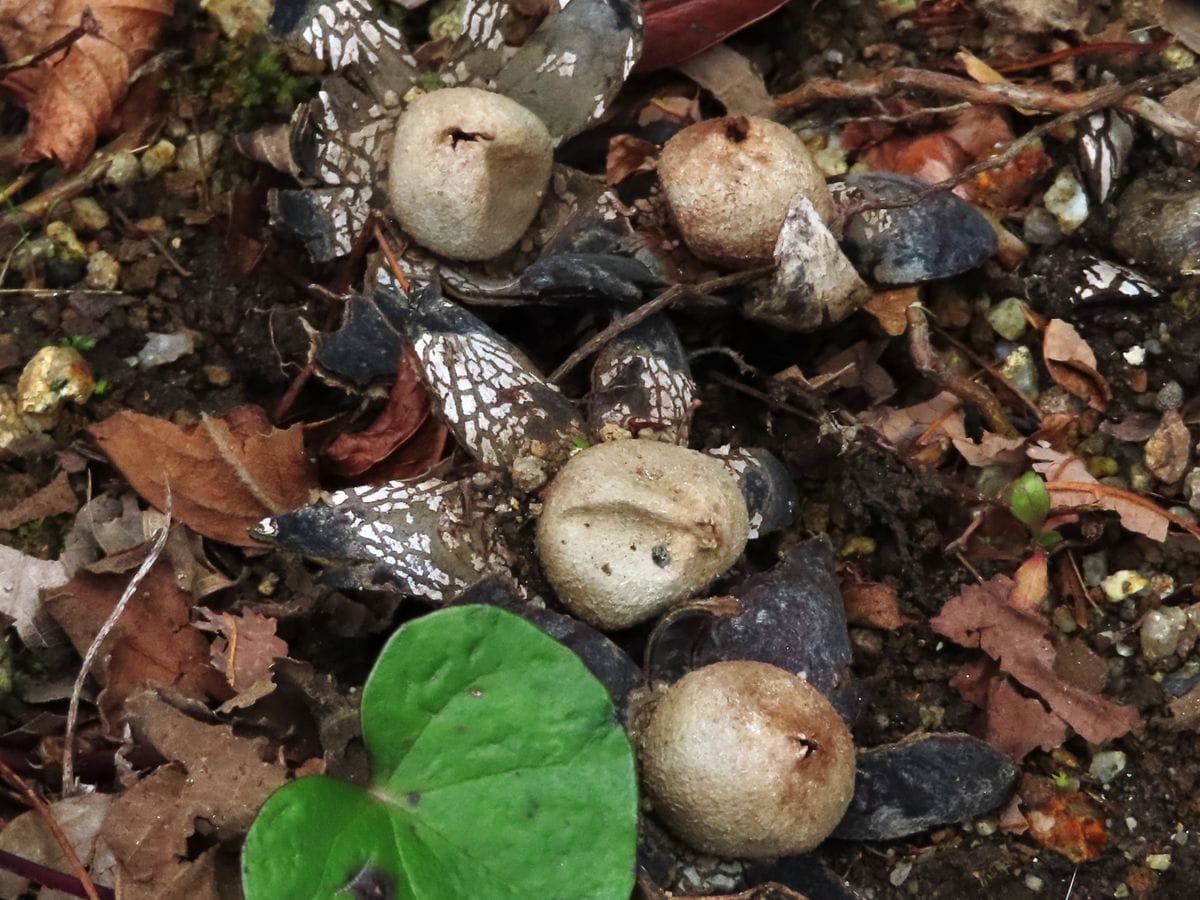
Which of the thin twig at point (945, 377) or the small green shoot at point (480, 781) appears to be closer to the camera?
the small green shoot at point (480, 781)

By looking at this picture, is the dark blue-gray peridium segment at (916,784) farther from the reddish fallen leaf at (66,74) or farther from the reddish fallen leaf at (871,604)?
the reddish fallen leaf at (66,74)

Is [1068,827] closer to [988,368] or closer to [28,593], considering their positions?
[988,368]

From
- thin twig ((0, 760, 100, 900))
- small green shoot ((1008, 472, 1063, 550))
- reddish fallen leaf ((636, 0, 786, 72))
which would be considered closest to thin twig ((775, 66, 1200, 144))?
reddish fallen leaf ((636, 0, 786, 72))

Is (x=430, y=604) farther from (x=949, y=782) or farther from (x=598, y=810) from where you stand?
(x=949, y=782)

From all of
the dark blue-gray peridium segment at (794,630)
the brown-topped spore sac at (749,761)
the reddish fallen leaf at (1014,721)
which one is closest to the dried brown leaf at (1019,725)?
the reddish fallen leaf at (1014,721)

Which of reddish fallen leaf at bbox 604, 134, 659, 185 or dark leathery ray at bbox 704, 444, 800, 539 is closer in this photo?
dark leathery ray at bbox 704, 444, 800, 539

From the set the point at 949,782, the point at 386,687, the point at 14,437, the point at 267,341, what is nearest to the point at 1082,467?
the point at 949,782

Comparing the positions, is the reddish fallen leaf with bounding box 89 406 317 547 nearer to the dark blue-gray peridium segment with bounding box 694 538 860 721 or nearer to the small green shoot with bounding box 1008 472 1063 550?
the dark blue-gray peridium segment with bounding box 694 538 860 721
